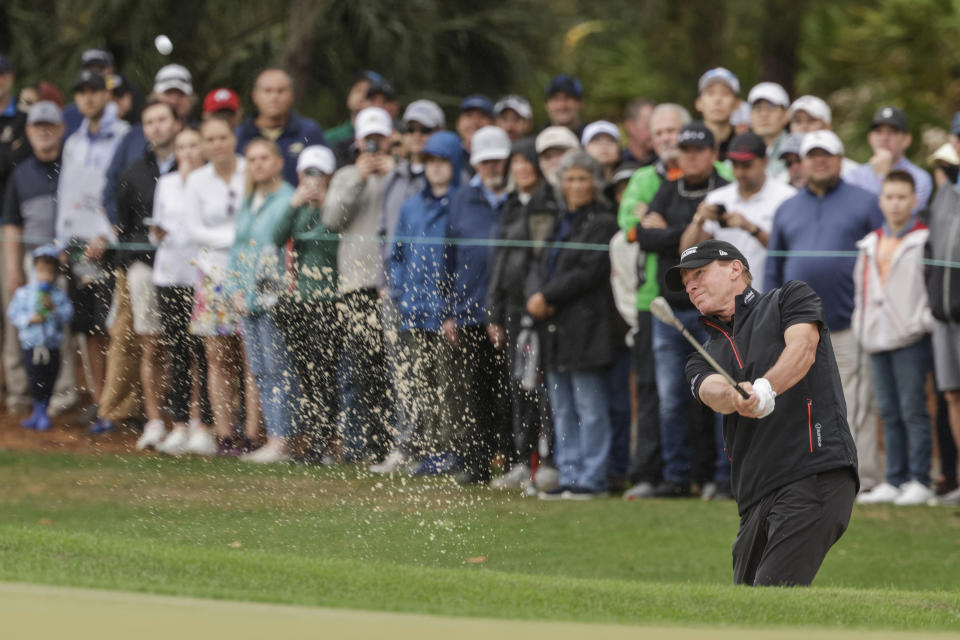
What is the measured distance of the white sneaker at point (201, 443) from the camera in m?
12.6

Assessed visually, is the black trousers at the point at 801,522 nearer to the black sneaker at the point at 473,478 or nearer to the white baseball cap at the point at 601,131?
the black sneaker at the point at 473,478

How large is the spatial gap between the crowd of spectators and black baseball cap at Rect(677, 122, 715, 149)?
0.7 inches

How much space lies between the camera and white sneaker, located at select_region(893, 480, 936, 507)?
36.6ft

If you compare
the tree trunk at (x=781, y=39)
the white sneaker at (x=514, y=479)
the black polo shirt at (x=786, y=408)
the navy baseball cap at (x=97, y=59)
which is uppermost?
the tree trunk at (x=781, y=39)

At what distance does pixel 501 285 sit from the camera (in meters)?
12.2

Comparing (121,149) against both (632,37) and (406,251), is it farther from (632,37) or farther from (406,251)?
(632,37)

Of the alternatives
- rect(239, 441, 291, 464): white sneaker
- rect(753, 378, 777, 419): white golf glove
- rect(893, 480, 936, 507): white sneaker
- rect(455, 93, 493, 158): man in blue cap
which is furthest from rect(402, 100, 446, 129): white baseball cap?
rect(753, 378, 777, 419): white golf glove

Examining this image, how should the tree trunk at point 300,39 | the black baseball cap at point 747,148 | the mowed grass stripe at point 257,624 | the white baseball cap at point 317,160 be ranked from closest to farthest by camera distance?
the mowed grass stripe at point 257,624 < the black baseball cap at point 747,148 < the white baseball cap at point 317,160 < the tree trunk at point 300,39

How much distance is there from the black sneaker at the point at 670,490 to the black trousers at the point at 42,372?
5660mm

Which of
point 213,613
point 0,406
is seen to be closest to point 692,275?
point 213,613

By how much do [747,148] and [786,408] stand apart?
14.5 ft

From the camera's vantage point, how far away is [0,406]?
14.8 meters

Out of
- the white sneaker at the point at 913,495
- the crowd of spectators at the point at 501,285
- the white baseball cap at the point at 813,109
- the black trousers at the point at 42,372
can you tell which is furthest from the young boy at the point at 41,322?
the white sneaker at the point at 913,495

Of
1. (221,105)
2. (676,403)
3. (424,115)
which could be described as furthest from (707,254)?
(221,105)
